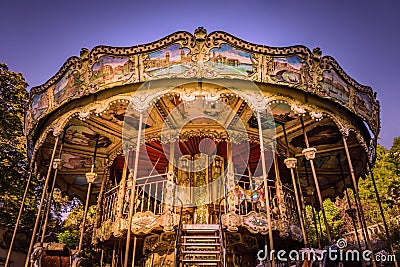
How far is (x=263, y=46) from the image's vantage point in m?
10.2

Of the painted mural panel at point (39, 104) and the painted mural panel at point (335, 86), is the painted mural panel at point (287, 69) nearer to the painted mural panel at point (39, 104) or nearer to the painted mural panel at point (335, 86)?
the painted mural panel at point (335, 86)

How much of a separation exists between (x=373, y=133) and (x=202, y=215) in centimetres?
644

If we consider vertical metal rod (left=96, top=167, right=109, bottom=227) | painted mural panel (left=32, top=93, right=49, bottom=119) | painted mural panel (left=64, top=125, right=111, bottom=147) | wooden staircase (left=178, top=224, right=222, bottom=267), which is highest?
painted mural panel (left=32, top=93, right=49, bottom=119)

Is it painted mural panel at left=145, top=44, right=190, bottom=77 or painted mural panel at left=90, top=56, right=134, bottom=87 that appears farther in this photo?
painted mural panel at left=90, top=56, right=134, bottom=87

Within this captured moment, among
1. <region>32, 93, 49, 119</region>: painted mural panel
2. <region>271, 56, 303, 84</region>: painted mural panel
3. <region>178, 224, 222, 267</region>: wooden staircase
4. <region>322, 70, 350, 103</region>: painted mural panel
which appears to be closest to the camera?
<region>178, 224, 222, 267</region>: wooden staircase

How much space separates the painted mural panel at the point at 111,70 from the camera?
34.3ft

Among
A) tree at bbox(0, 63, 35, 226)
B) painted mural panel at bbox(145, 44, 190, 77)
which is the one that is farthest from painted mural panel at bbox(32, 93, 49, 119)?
tree at bbox(0, 63, 35, 226)

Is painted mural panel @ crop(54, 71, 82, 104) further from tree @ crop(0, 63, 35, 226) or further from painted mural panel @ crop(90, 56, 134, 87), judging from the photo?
tree @ crop(0, 63, 35, 226)

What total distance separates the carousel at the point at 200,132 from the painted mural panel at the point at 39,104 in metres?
0.06

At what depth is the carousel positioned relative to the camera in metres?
10.1

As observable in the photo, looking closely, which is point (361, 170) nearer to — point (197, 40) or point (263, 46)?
point (263, 46)

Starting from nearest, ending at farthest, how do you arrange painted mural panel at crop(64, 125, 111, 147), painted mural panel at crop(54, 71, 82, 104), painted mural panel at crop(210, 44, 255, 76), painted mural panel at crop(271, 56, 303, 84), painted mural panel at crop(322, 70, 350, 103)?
painted mural panel at crop(210, 44, 255, 76) < painted mural panel at crop(271, 56, 303, 84) < painted mural panel at crop(322, 70, 350, 103) < painted mural panel at crop(54, 71, 82, 104) < painted mural panel at crop(64, 125, 111, 147)

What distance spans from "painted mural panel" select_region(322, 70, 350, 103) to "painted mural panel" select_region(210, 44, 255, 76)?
2407mm

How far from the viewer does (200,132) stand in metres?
12.6
